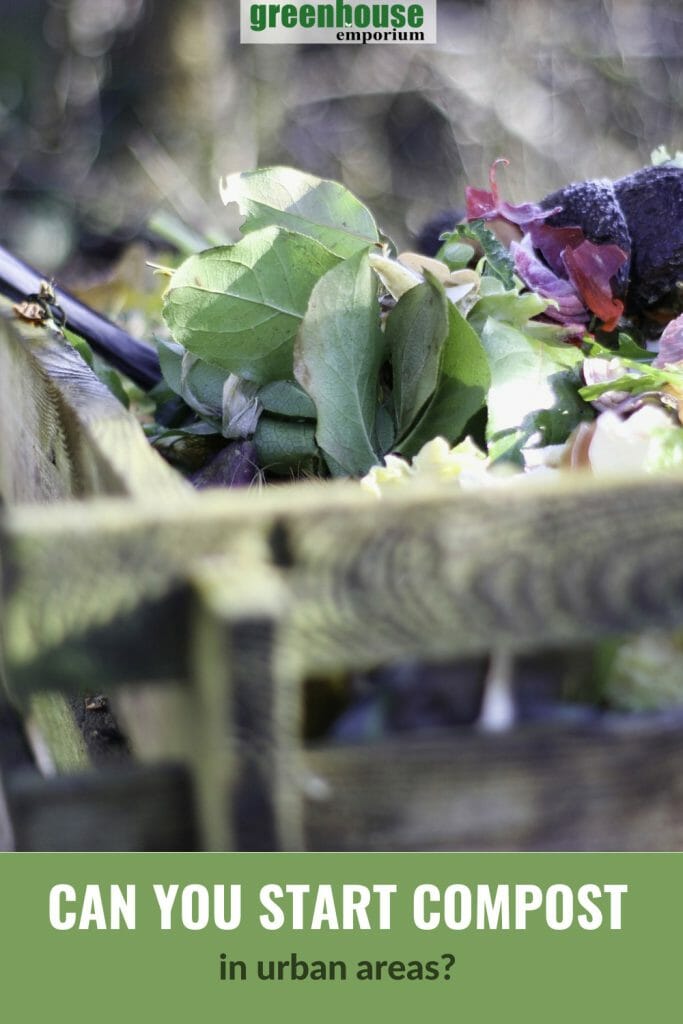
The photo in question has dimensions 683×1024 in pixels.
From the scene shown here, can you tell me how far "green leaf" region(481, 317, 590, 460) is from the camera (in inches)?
33.6

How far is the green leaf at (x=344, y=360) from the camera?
846mm

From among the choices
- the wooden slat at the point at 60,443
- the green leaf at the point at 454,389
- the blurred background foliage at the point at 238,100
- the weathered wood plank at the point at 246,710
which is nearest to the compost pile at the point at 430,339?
the green leaf at the point at 454,389

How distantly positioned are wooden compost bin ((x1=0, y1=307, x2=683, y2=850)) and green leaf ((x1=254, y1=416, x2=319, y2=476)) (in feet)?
1.10

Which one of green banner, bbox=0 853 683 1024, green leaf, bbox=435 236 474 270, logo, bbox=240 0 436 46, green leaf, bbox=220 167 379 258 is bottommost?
green banner, bbox=0 853 683 1024

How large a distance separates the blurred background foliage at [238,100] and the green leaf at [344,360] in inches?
121

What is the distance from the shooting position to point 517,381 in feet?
2.93

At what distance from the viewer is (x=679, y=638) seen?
621 millimetres

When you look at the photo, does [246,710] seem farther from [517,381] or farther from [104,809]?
[517,381]

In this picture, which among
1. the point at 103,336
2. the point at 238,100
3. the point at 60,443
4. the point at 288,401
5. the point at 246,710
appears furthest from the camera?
the point at 238,100

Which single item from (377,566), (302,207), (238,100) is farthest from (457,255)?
(238,100)


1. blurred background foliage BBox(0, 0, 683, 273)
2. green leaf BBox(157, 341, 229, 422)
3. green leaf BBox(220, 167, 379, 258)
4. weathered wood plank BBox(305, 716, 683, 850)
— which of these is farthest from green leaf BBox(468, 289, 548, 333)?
blurred background foliage BBox(0, 0, 683, 273)

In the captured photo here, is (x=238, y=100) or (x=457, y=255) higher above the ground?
(x=238, y=100)

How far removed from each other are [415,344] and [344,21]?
56cm

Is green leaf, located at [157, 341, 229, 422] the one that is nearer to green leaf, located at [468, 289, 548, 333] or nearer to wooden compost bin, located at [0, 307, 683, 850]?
green leaf, located at [468, 289, 548, 333]
